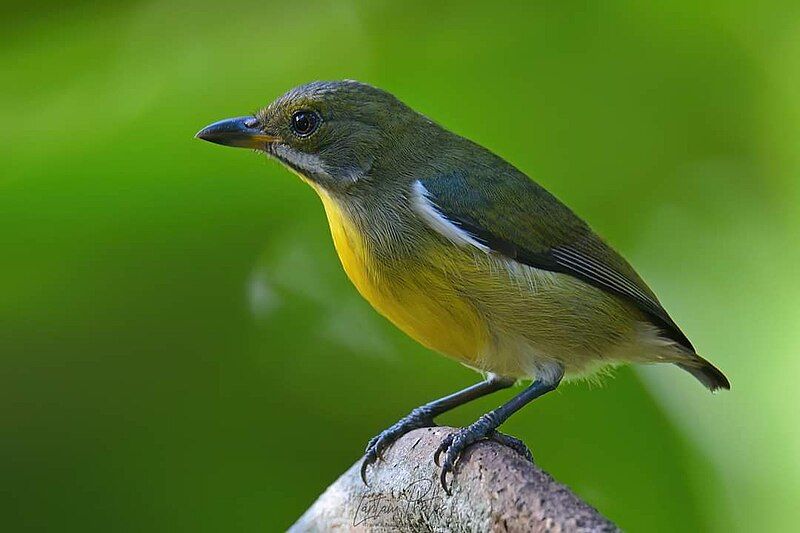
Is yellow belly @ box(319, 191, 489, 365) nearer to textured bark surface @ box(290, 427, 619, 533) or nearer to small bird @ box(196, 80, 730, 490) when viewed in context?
small bird @ box(196, 80, 730, 490)

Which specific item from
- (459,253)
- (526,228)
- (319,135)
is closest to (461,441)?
(459,253)

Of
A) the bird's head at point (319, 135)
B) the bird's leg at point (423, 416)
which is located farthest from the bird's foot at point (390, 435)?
the bird's head at point (319, 135)

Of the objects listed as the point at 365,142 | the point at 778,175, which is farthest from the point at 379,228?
the point at 778,175

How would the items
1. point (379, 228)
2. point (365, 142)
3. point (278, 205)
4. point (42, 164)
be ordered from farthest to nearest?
1. point (278, 205)
2. point (42, 164)
3. point (365, 142)
4. point (379, 228)

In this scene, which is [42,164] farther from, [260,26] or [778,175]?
[778,175]

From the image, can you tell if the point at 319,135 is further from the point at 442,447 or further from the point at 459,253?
the point at 442,447

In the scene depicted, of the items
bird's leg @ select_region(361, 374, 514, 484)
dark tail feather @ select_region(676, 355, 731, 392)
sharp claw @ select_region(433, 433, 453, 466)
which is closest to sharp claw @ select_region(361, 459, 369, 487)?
bird's leg @ select_region(361, 374, 514, 484)
